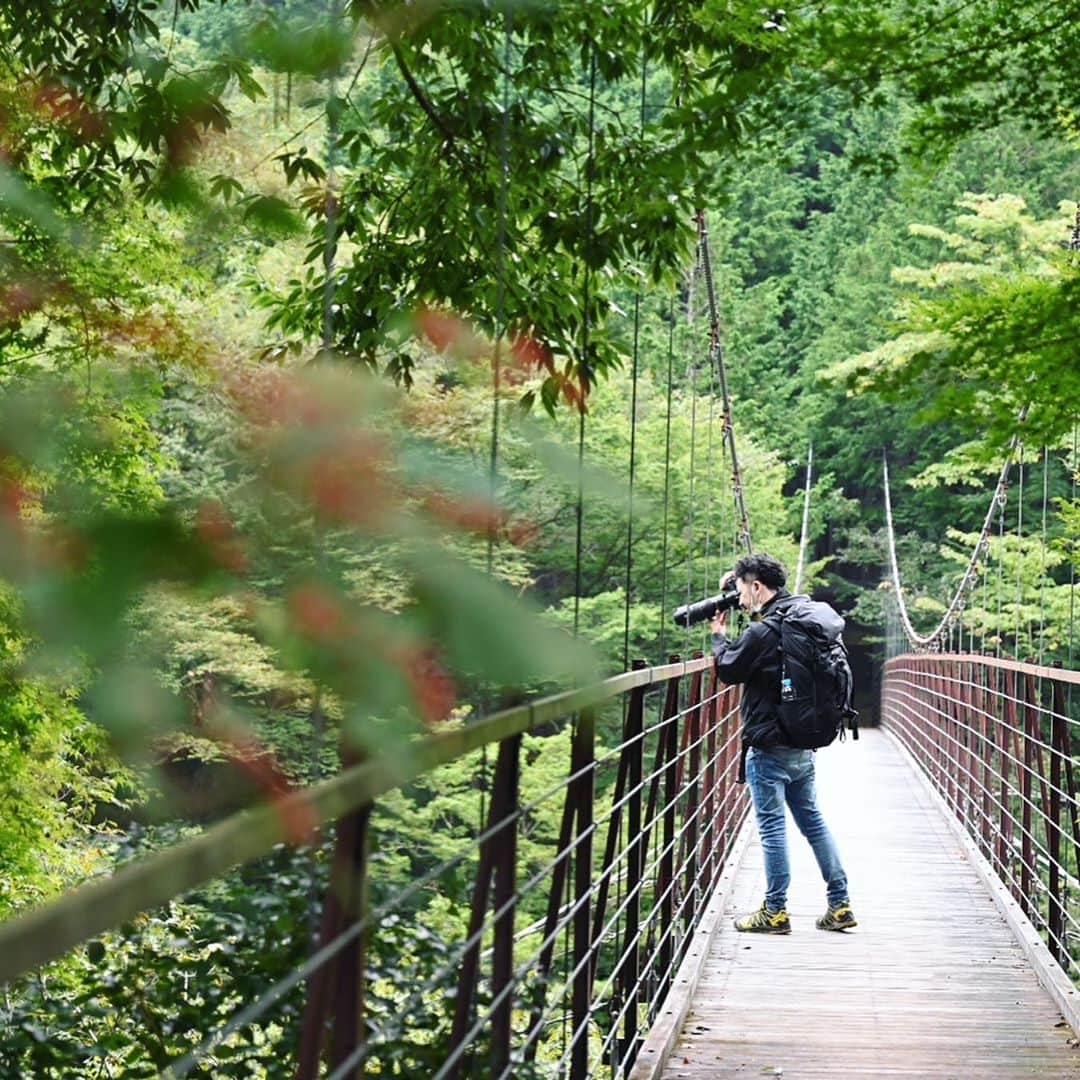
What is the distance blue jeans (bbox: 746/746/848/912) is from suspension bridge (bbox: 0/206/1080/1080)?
0.17 metres

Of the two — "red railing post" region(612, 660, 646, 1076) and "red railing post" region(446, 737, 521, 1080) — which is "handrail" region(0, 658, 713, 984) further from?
"red railing post" region(612, 660, 646, 1076)

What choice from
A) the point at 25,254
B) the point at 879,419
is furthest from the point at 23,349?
the point at 879,419

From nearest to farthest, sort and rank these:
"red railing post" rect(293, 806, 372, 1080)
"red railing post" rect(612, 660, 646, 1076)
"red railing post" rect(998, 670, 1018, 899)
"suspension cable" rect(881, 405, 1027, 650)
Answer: "red railing post" rect(293, 806, 372, 1080)
"red railing post" rect(612, 660, 646, 1076)
"suspension cable" rect(881, 405, 1027, 650)
"red railing post" rect(998, 670, 1018, 899)

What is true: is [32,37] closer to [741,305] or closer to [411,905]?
[411,905]

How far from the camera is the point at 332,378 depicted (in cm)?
49

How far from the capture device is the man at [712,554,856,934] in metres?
3.88

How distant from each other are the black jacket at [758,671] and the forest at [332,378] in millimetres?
633

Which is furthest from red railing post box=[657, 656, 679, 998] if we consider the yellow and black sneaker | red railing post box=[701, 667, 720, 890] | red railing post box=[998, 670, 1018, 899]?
red railing post box=[998, 670, 1018, 899]

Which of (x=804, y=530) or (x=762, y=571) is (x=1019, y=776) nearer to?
(x=762, y=571)

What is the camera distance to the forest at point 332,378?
1.57 feet

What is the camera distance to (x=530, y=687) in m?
0.53

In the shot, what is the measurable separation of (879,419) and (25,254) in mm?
26917

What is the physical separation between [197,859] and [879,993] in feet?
10.4

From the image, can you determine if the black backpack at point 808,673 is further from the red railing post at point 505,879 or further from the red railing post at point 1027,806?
the red railing post at point 505,879
